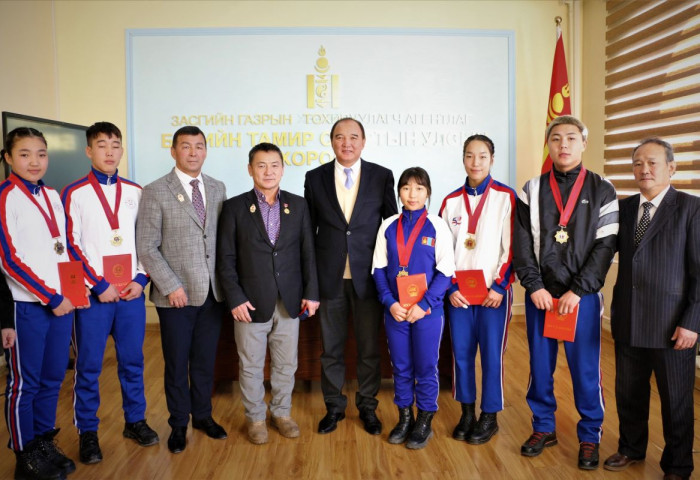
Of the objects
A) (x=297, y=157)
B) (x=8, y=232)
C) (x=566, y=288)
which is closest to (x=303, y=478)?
(x=566, y=288)

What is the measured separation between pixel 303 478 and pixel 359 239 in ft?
3.90

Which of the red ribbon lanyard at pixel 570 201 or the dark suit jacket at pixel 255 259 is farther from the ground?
the red ribbon lanyard at pixel 570 201

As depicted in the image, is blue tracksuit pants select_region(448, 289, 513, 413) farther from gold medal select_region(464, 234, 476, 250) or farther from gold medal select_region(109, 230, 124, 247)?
gold medal select_region(109, 230, 124, 247)

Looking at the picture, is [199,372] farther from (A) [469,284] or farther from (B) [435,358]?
(A) [469,284]

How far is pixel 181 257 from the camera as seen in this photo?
2.65m

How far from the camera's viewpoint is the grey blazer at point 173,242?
8.59 ft

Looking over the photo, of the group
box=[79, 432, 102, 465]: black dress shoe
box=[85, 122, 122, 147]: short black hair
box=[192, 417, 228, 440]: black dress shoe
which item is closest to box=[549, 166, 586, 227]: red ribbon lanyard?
box=[192, 417, 228, 440]: black dress shoe

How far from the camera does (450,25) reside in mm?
5094

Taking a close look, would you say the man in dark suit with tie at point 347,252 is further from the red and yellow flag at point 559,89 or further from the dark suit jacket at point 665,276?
the red and yellow flag at point 559,89

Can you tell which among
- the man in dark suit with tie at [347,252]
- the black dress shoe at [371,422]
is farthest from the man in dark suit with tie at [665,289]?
the black dress shoe at [371,422]

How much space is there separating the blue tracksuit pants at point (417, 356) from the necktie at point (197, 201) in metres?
1.07

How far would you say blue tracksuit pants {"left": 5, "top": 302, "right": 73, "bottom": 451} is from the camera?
7.79ft

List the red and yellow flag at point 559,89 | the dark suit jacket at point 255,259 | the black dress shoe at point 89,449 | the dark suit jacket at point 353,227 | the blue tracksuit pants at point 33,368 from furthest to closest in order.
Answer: the red and yellow flag at point 559,89
the dark suit jacket at point 353,227
the dark suit jacket at point 255,259
the black dress shoe at point 89,449
the blue tracksuit pants at point 33,368

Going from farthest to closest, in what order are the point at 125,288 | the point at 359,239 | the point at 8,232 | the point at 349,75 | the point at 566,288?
the point at 349,75 < the point at 359,239 < the point at 125,288 < the point at 566,288 < the point at 8,232
